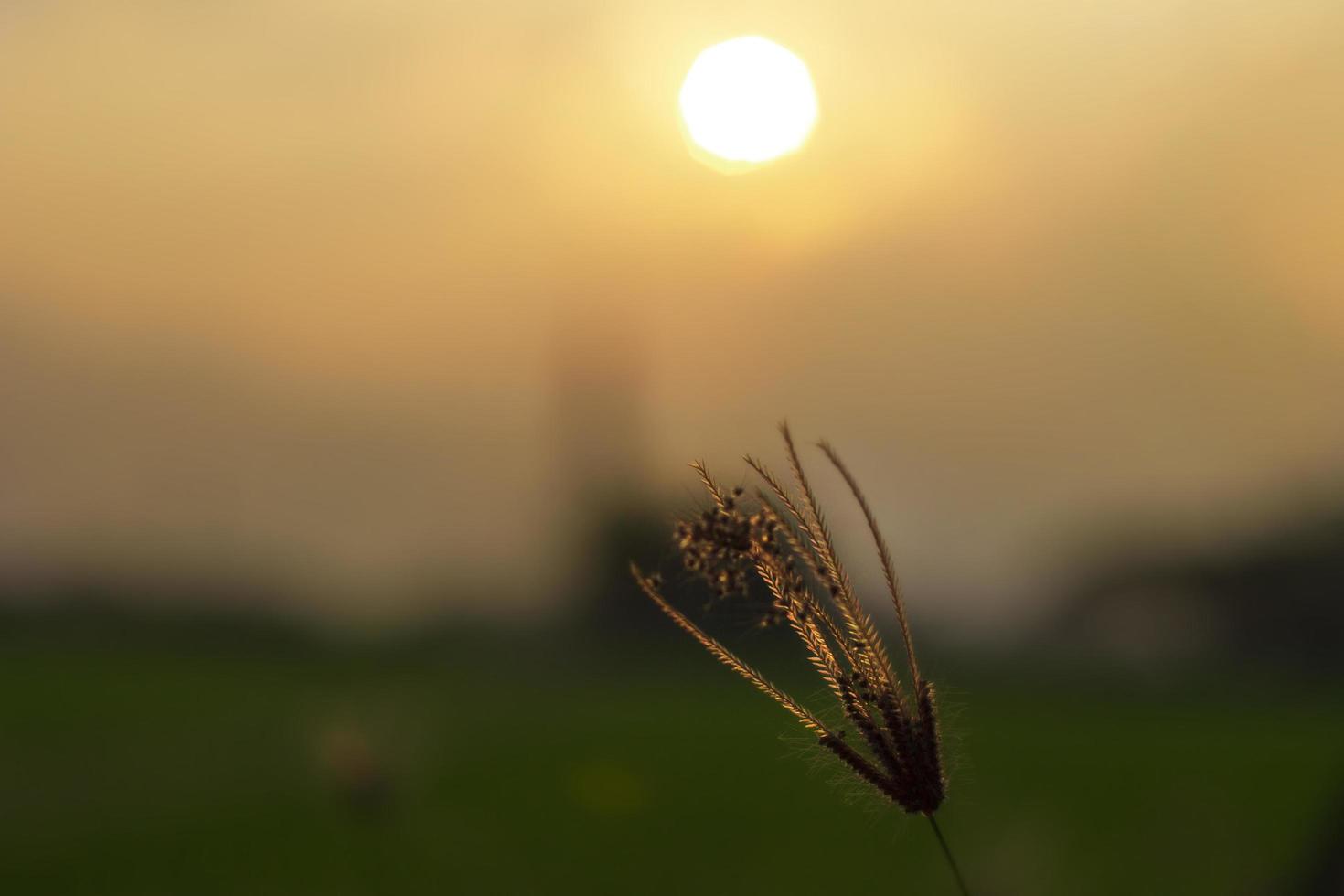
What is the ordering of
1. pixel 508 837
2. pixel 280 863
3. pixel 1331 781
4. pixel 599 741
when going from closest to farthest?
pixel 1331 781 → pixel 280 863 → pixel 508 837 → pixel 599 741

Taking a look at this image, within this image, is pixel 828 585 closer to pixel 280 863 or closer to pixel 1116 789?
pixel 280 863

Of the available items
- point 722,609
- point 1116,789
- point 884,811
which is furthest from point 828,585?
point 1116,789

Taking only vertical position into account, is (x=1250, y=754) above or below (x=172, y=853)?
above

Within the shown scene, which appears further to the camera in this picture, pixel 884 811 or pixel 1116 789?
pixel 1116 789

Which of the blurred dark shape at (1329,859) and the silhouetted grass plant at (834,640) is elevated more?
the silhouetted grass plant at (834,640)

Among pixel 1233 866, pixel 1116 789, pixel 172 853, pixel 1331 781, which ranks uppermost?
pixel 1331 781

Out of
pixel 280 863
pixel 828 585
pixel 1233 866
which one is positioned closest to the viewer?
pixel 828 585

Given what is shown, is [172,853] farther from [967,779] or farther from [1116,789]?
[1116,789]

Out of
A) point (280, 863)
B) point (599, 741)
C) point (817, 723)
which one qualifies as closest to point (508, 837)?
point (280, 863)

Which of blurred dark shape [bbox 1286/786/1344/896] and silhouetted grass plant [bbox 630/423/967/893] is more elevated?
silhouetted grass plant [bbox 630/423/967/893]
